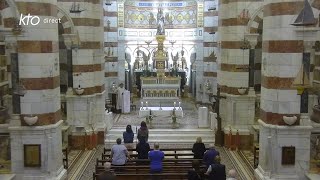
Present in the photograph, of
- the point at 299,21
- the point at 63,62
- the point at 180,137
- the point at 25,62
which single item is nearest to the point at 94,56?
the point at 63,62

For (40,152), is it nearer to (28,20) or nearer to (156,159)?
(156,159)

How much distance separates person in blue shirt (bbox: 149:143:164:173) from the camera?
32.3ft

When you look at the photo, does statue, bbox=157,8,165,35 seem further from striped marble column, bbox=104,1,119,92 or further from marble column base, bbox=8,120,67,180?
marble column base, bbox=8,120,67,180

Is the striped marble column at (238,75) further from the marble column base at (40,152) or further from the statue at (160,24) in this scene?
the statue at (160,24)

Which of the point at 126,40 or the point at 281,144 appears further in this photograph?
the point at 126,40

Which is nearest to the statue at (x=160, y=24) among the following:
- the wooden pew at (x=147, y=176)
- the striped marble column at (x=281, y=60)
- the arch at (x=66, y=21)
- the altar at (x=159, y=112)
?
the altar at (x=159, y=112)

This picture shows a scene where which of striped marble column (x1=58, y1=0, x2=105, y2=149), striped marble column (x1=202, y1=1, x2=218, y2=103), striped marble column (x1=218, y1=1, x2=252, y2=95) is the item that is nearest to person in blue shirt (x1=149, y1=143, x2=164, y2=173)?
striped marble column (x1=58, y1=0, x2=105, y2=149)

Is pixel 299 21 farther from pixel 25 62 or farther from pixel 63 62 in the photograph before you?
pixel 63 62

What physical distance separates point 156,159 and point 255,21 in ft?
22.1

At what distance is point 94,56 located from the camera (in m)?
15.5

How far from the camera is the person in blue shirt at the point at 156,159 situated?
984cm

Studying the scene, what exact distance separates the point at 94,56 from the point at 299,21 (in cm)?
830

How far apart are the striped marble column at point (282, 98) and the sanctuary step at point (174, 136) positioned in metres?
5.73

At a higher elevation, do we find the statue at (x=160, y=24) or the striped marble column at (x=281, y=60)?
the statue at (x=160, y=24)
